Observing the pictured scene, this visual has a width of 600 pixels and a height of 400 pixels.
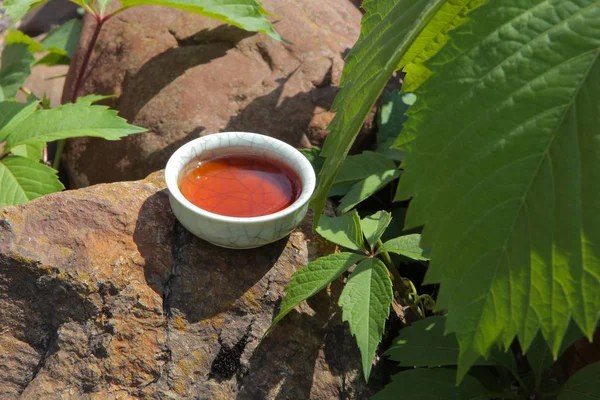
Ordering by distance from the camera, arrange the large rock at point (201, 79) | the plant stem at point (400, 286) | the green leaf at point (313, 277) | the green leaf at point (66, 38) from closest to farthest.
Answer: the green leaf at point (313, 277) → the plant stem at point (400, 286) → the large rock at point (201, 79) → the green leaf at point (66, 38)

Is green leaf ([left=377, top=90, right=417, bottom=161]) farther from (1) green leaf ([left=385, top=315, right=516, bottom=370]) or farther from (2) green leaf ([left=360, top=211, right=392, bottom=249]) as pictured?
(1) green leaf ([left=385, top=315, right=516, bottom=370])

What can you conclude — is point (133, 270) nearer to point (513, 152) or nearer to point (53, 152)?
point (513, 152)

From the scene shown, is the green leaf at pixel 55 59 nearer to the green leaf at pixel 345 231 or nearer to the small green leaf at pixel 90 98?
the small green leaf at pixel 90 98

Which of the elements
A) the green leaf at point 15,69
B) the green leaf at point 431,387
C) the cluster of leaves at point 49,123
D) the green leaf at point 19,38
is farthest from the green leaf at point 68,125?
the green leaf at point 431,387

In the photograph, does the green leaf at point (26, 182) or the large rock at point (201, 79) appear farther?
the large rock at point (201, 79)

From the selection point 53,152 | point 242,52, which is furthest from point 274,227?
point 53,152

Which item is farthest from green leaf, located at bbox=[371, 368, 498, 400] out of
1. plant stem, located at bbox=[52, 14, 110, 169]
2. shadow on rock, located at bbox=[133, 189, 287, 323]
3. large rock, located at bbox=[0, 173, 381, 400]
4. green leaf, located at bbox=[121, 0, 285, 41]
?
plant stem, located at bbox=[52, 14, 110, 169]
